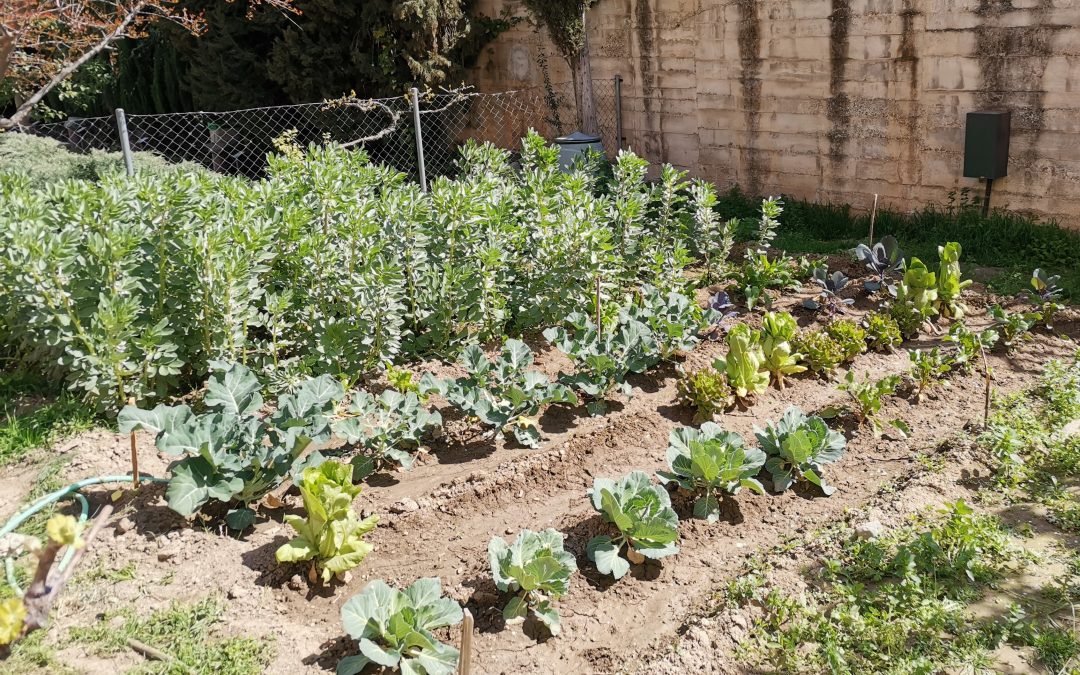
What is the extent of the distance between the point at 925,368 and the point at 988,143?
3502 millimetres

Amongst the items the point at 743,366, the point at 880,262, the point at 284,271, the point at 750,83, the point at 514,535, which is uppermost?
the point at 750,83

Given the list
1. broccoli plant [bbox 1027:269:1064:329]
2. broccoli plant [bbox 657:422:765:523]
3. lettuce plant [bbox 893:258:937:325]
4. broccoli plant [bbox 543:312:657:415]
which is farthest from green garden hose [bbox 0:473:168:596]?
broccoli plant [bbox 1027:269:1064:329]

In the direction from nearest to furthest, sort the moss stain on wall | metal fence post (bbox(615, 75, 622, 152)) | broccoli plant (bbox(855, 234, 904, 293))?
broccoli plant (bbox(855, 234, 904, 293)) < the moss stain on wall < metal fence post (bbox(615, 75, 622, 152))

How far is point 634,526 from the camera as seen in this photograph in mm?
3822

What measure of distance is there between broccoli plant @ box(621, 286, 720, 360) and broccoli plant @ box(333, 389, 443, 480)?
5.35 ft

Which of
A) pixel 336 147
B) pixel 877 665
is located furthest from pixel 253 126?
pixel 877 665

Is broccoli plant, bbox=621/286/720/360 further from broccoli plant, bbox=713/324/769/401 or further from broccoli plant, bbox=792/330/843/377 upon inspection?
broccoli plant, bbox=792/330/843/377

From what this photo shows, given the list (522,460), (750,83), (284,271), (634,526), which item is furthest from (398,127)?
(634,526)

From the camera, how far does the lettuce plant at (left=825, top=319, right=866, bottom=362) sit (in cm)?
584

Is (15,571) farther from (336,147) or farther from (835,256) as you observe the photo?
(835,256)

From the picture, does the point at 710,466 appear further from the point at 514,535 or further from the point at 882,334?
the point at 882,334

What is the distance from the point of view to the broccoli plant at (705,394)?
5.18 m

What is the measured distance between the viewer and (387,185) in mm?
6336

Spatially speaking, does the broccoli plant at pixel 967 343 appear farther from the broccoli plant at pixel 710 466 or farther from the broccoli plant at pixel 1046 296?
the broccoli plant at pixel 710 466
